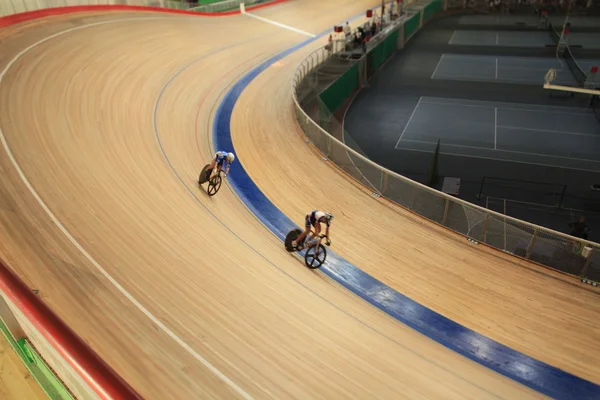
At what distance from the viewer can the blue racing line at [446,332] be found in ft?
14.6

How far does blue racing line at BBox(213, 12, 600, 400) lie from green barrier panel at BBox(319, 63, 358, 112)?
7338mm

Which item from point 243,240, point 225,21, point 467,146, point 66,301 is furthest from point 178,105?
point 225,21

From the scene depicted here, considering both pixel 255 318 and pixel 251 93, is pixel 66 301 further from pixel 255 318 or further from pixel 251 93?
pixel 251 93

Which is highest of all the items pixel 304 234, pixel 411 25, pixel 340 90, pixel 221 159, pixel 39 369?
pixel 221 159

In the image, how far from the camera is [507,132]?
13.5 m

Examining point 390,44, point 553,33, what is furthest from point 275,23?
point 553,33

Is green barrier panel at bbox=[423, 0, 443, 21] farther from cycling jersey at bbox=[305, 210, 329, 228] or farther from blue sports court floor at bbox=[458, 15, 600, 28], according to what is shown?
cycling jersey at bbox=[305, 210, 329, 228]

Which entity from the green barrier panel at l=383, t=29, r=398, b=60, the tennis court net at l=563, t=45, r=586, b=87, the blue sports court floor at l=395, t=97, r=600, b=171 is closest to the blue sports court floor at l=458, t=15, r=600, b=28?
the tennis court net at l=563, t=45, r=586, b=87

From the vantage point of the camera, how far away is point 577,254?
5.54 m

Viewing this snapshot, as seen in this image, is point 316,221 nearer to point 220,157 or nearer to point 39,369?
point 220,157

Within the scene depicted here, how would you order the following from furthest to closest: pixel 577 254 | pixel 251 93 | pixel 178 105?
pixel 251 93 < pixel 178 105 < pixel 577 254

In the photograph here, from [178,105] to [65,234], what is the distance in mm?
6566

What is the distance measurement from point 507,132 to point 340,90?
19.8 ft

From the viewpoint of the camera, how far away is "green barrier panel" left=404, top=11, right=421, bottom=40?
2576 centimetres
